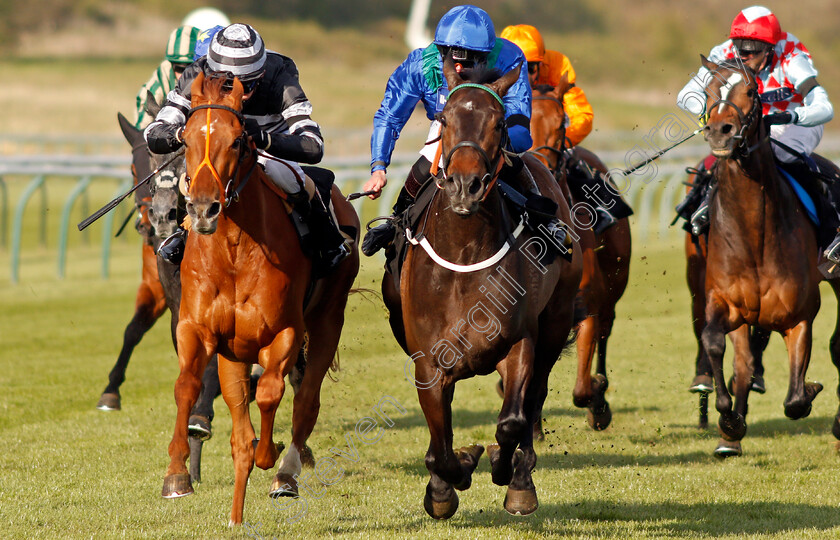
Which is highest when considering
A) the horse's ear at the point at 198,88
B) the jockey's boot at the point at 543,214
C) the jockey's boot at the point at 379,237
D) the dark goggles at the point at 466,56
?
the dark goggles at the point at 466,56

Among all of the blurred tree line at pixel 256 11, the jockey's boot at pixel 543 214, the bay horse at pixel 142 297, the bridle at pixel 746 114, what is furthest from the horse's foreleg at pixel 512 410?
the blurred tree line at pixel 256 11

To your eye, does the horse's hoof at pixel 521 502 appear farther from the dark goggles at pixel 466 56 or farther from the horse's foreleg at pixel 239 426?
the dark goggles at pixel 466 56

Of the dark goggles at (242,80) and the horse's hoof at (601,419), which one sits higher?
the dark goggles at (242,80)

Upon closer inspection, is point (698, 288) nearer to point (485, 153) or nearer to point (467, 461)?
point (467, 461)

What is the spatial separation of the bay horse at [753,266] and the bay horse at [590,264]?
97cm

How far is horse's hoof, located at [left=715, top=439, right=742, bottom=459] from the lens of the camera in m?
6.60

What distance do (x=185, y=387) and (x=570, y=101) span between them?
13.9ft

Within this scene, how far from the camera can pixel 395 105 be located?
224 inches

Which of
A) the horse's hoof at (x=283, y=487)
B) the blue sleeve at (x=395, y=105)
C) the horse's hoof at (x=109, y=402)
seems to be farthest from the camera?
the horse's hoof at (x=109, y=402)

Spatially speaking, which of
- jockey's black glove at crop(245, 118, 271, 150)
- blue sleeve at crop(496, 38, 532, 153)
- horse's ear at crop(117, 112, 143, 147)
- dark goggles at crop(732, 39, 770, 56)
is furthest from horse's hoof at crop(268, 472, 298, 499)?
dark goggles at crop(732, 39, 770, 56)

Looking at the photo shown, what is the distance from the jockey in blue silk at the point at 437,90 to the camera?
5055mm

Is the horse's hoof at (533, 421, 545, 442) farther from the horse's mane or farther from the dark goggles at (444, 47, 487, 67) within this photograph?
the horse's mane

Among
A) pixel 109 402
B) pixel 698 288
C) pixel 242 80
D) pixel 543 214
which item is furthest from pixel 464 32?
pixel 109 402

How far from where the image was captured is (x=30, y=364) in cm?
975
